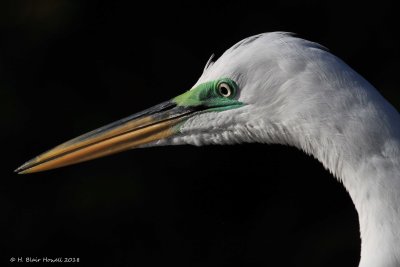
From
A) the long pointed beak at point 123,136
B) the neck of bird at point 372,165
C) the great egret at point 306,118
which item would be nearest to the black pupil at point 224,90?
the great egret at point 306,118

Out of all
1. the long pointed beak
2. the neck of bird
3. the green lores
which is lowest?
the neck of bird

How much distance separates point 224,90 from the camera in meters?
2.31

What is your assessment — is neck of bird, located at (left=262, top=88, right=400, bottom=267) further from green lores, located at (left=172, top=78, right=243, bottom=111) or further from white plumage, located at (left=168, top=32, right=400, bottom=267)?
green lores, located at (left=172, top=78, right=243, bottom=111)

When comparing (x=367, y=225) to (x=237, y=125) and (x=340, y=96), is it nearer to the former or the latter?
(x=340, y=96)

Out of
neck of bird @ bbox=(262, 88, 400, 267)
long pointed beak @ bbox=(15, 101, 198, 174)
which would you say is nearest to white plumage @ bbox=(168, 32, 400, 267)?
neck of bird @ bbox=(262, 88, 400, 267)

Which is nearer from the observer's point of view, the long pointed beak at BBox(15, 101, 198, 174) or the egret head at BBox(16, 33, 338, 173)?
the egret head at BBox(16, 33, 338, 173)

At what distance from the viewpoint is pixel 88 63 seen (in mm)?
4977

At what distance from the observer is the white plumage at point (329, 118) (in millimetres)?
1937

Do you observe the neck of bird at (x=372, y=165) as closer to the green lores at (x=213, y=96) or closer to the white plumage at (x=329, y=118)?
the white plumage at (x=329, y=118)

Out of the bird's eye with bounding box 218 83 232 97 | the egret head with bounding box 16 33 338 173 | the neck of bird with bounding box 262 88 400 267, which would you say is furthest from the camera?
the bird's eye with bounding box 218 83 232 97

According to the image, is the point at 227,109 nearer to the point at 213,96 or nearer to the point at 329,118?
the point at 213,96

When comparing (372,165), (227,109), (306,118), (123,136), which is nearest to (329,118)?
(306,118)

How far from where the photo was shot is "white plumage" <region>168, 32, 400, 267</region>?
1937 millimetres

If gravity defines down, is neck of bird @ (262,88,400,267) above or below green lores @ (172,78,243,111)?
below
